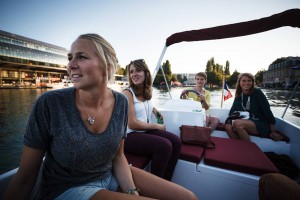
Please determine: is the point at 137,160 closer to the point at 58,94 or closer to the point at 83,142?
the point at 83,142

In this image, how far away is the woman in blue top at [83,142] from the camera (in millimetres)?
896

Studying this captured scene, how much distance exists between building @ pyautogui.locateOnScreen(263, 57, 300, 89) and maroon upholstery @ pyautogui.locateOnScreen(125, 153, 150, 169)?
5731cm

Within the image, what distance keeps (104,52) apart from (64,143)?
0.63 m

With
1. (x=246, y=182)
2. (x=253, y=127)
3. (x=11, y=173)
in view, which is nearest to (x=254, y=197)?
(x=246, y=182)

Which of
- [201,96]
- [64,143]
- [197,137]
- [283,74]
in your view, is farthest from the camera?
[283,74]

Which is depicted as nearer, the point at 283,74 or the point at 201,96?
the point at 201,96

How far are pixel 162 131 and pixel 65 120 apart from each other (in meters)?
A: 1.36

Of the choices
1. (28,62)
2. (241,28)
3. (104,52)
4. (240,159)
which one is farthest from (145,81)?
(28,62)

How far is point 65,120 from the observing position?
953 millimetres

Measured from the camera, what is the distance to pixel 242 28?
110 inches

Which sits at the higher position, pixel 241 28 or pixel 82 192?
pixel 241 28

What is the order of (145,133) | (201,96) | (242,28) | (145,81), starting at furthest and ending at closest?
(201,96)
(242,28)
(145,81)
(145,133)

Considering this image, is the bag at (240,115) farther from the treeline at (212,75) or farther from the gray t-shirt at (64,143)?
the treeline at (212,75)

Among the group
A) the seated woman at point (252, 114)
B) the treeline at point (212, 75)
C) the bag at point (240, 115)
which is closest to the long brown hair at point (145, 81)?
the seated woman at point (252, 114)
